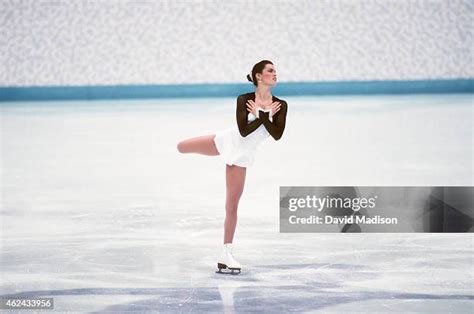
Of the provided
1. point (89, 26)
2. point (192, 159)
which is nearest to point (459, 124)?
point (192, 159)

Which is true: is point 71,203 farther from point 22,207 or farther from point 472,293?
point 472,293

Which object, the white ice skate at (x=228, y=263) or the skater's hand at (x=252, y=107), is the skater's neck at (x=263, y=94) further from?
the white ice skate at (x=228, y=263)

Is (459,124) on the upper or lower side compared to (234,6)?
lower

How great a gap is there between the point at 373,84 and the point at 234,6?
2945mm

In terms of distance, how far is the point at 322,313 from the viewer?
3314 millimetres

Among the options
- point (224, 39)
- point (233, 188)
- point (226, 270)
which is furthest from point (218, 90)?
point (233, 188)

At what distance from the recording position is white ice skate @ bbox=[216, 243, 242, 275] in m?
3.96

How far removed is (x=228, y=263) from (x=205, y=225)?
1263 millimetres

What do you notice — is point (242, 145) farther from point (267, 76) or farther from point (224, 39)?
point (224, 39)

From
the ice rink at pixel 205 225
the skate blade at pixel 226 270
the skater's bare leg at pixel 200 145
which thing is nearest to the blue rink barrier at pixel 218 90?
the ice rink at pixel 205 225

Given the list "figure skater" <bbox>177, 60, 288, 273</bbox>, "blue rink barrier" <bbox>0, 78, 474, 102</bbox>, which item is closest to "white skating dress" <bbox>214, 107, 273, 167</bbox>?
"figure skater" <bbox>177, 60, 288, 273</bbox>

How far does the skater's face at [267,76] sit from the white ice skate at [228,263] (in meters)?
0.79

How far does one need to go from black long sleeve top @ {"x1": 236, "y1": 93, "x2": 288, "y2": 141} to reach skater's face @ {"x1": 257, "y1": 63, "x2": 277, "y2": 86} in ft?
0.28

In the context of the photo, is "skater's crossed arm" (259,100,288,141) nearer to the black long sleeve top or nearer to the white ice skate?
the black long sleeve top
